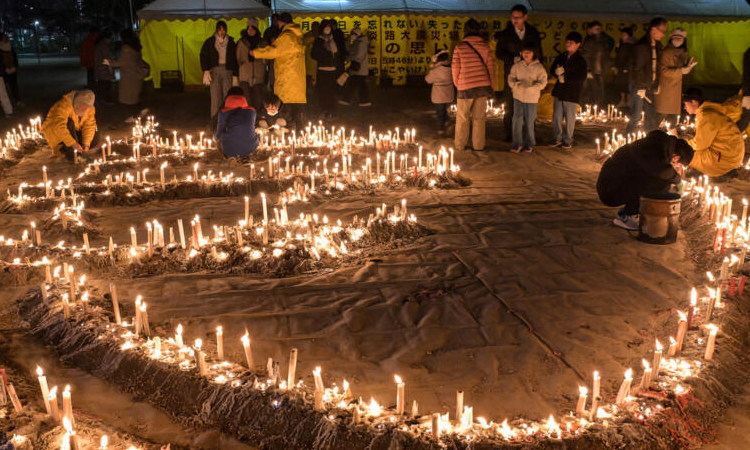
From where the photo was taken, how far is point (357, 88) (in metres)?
14.4

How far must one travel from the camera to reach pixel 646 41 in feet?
32.7

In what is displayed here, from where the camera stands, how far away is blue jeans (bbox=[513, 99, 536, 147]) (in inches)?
398

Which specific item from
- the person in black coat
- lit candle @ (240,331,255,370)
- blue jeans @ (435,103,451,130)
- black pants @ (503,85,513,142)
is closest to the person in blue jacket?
the person in black coat

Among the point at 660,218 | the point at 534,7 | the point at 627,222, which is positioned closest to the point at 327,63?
the point at 627,222

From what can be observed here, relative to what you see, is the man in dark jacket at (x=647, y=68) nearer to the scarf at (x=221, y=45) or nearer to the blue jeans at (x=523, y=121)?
the blue jeans at (x=523, y=121)

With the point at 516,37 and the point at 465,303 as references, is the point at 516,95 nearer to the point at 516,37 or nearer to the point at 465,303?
the point at 516,37

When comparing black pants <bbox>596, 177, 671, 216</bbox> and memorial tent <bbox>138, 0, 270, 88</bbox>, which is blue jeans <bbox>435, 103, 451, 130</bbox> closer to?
black pants <bbox>596, 177, 671, 216</bbox>

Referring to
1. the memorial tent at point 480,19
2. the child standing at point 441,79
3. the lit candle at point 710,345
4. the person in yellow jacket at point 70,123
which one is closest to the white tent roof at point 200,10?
the memorial tent at point 480,19

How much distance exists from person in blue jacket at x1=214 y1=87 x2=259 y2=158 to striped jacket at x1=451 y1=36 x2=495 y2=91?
3.06 m

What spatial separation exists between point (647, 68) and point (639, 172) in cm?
397

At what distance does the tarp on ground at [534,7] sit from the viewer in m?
16.7

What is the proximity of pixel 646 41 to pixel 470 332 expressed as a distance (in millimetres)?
7134

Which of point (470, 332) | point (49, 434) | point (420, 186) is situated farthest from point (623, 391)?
point (420, 186)

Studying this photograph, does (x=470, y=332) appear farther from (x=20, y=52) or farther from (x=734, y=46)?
(x=20, y=52)
